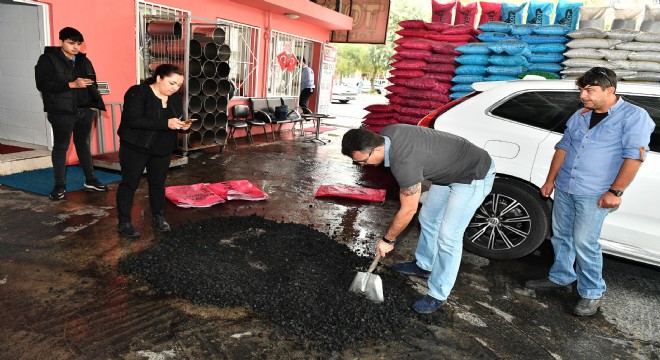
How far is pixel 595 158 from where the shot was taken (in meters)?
3.18

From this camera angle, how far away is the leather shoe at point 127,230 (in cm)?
408

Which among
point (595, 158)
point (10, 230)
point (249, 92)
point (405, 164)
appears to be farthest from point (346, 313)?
point (249, 92)

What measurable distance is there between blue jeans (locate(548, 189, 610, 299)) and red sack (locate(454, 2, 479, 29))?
5.60 m

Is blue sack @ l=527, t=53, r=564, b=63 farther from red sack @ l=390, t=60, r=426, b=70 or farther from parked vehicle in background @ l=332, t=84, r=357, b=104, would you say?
parked vehicle in background @ l=332, t=84, r=357, b=104

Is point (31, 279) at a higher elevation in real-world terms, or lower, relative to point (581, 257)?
lower

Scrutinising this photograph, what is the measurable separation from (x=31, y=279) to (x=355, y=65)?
35.6m

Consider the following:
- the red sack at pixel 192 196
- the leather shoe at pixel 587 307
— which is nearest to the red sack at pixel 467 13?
A: the red sack at pixel 192 196

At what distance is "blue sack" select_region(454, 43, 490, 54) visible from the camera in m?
6.75

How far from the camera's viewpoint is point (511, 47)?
6.46 m

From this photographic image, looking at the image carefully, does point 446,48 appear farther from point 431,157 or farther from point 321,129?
point 321,129

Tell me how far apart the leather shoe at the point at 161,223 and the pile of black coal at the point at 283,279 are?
0.63 ft

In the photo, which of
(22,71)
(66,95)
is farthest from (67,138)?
(22,71)

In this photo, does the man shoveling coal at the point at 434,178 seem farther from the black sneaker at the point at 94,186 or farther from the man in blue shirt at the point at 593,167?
the black sneaker at the point at 94,186

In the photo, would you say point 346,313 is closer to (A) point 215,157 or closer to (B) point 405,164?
(B) point 405,164
